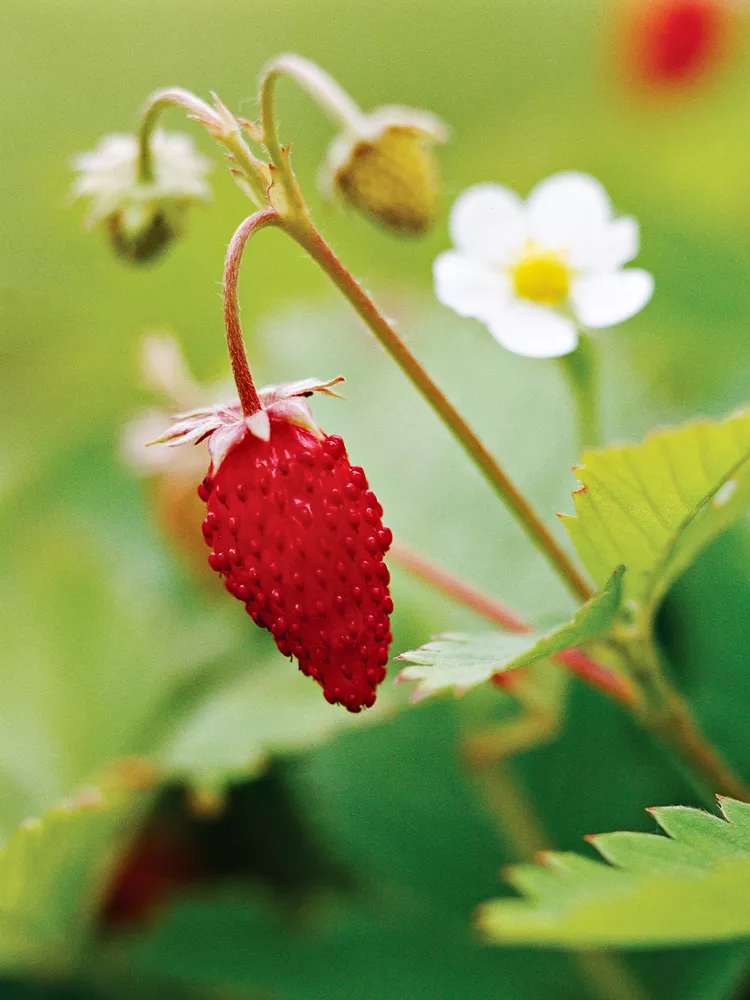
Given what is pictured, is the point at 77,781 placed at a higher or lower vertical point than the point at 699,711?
higher

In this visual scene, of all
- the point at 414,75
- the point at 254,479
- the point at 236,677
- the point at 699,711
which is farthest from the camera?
the point at 414,75

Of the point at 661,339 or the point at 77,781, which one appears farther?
the point at 661,339

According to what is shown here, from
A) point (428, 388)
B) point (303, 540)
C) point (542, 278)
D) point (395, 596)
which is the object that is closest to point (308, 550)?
point (303, 540)

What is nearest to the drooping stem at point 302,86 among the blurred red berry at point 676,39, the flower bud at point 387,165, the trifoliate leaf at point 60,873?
the flower bud at point 387,165

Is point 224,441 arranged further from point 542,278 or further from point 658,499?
point 542,278

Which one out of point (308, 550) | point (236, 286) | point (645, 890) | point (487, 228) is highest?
point (487, 228)

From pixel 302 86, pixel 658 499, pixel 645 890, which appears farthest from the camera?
pixel 302 86

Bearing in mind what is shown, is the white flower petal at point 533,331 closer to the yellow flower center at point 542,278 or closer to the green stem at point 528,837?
the yellow flower center at point 542,278

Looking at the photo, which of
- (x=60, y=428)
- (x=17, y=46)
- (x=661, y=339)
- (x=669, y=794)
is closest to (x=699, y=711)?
(x=669, y=794)

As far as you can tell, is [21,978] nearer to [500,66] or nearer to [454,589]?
[454,589]
